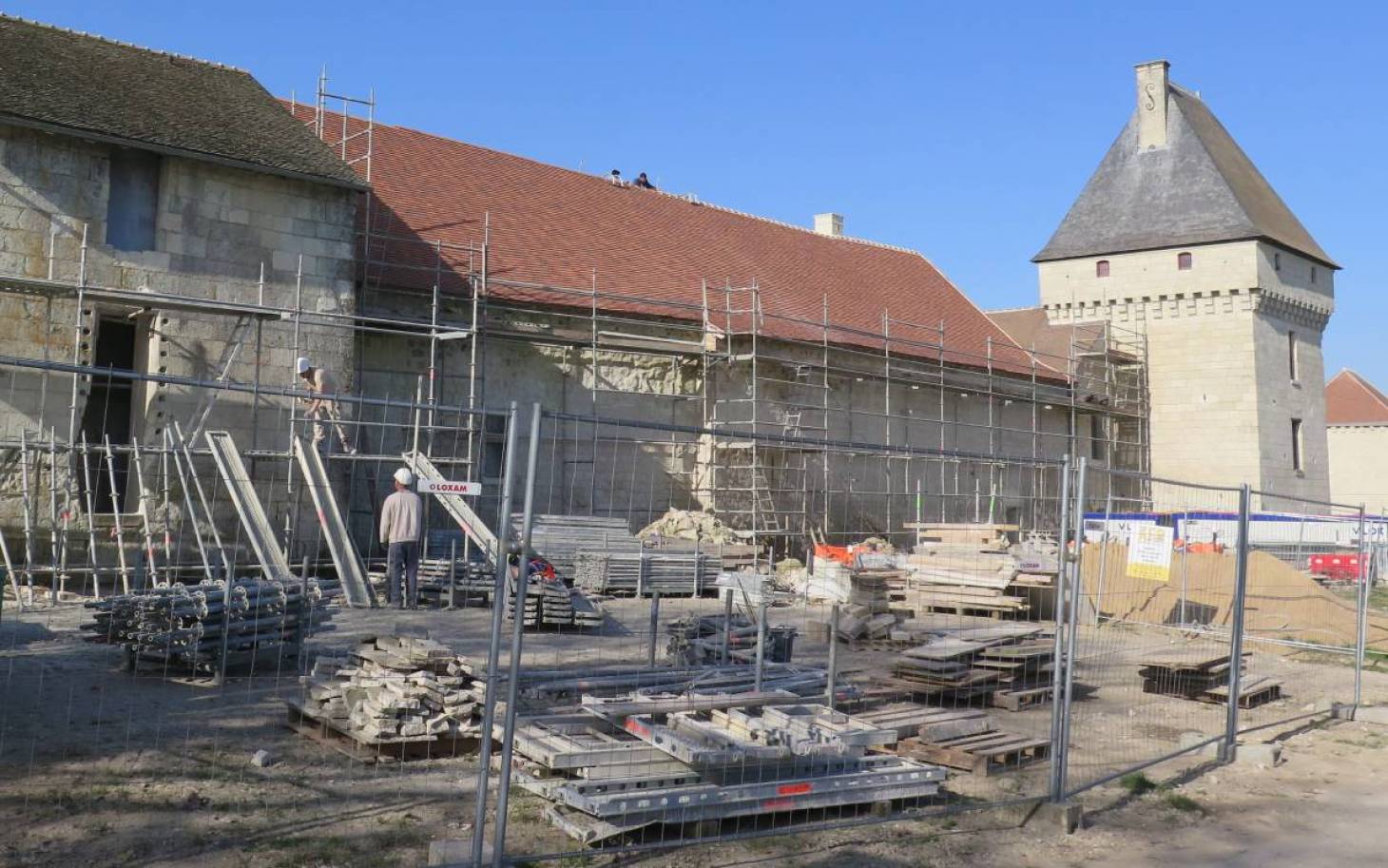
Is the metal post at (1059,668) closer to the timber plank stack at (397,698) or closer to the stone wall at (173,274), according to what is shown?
the timber plank stack at (397,698)

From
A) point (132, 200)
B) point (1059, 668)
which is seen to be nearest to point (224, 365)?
point (132, 200)

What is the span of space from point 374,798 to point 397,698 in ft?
3.46

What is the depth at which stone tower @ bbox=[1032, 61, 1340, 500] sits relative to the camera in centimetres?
3475

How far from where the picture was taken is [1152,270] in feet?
119

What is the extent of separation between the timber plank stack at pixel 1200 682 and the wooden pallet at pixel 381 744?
6.67m

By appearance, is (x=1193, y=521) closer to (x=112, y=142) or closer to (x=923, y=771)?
(x=923, y=771)

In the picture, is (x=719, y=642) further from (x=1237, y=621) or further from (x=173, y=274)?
(x=173, y=274)

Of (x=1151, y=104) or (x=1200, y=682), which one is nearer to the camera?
(x=1200, y=682)

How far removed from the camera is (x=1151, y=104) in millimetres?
38250

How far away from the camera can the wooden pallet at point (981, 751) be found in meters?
7.68

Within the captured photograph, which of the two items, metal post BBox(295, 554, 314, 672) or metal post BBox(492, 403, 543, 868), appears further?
metal post BBox(295, 554, 314, 672)

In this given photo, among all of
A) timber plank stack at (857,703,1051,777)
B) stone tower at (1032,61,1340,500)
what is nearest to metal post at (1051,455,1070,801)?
timber plank stack at (857,703,1051,777)

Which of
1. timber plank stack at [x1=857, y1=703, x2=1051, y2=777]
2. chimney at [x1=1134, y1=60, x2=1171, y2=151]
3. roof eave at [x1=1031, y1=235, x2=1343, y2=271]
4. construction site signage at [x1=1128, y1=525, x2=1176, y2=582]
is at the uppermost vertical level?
chimney at [x1=1134, y1=60, x2=1171, y2=151]

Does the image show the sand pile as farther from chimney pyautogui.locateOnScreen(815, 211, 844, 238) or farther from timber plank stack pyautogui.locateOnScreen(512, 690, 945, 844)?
chimney pyautogui.locateOnScreen(815, 211, 844, 238)
